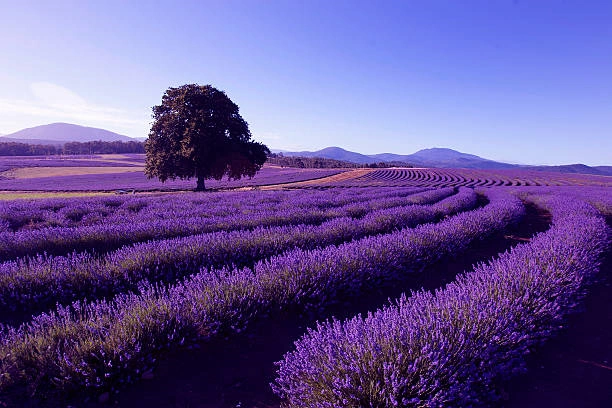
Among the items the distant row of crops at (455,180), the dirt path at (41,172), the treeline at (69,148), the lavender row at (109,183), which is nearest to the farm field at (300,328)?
the lavender row at (109,183)

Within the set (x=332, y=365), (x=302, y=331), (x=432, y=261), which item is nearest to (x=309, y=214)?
(x=432, y=261)

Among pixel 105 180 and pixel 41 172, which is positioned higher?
pixel 41 172

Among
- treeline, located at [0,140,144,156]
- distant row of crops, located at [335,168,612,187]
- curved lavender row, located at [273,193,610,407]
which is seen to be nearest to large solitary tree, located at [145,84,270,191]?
distant row of crops, located at [335,168,612,187]

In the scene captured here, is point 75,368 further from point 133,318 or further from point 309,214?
point 309,214

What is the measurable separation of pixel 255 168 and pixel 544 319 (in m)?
18.8

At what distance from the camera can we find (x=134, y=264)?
3602 mm

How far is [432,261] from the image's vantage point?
463cm

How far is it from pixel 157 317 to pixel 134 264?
1.51 metres

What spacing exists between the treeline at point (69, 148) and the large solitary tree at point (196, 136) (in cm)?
8119

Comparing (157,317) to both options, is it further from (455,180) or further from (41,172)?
(41,172)

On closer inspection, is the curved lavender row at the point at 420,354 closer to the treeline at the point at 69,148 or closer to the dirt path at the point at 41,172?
the dirt path at the point at 41,172

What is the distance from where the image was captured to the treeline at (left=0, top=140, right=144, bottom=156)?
76938mm

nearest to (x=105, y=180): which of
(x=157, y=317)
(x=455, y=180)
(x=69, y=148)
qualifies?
(x=157, y=317)

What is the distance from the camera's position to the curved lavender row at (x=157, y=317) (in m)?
1.92
